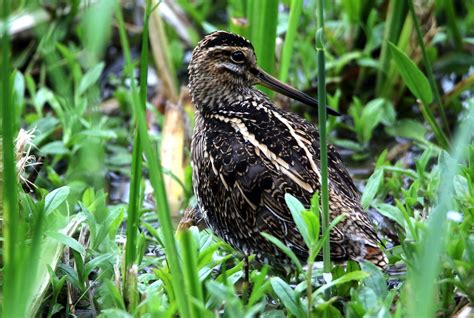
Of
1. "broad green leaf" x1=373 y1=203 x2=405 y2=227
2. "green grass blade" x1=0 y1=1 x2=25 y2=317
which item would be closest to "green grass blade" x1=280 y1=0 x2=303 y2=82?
"broad green leaf" x1=373 y1=203 x2=405 y2=227

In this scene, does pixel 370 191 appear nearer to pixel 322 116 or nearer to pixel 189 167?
pixel 322 116

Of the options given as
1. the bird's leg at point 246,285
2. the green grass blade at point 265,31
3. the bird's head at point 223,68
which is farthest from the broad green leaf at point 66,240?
the green grass blade at point 265,31

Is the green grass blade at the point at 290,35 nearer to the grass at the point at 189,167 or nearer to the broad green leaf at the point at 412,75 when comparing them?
the grass at the point at 189,167

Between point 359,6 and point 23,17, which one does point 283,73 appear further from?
point 23,17

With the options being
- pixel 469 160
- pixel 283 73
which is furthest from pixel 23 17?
pixel 469 160

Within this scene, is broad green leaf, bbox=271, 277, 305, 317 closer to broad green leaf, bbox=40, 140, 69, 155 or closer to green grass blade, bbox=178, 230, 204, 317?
green grass blade, bbox=178, 230, 204, 317

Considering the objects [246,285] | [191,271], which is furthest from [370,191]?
[191,271]

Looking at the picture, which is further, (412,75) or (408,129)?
(408,129)
